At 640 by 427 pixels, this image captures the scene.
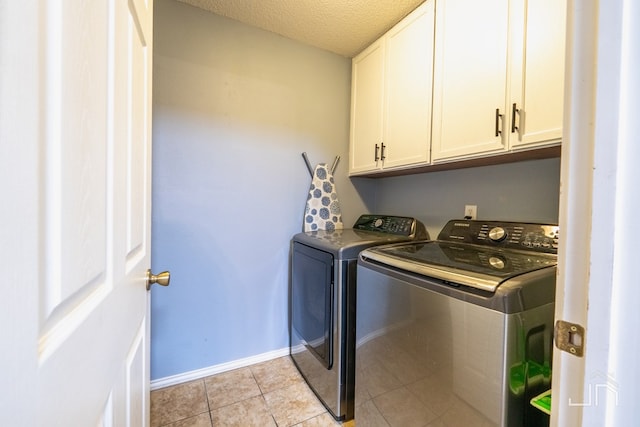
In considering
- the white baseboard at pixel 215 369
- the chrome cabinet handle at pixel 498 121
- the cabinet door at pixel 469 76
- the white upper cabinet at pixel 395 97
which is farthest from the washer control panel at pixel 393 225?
the white baseboard at pixel 215 369

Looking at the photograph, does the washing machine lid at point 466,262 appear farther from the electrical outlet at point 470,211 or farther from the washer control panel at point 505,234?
the electrical outlet at point 470,211

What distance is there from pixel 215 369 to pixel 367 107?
2.23 m

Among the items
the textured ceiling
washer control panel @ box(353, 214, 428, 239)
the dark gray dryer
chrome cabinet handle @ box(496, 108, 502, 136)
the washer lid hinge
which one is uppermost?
the textured ceiling

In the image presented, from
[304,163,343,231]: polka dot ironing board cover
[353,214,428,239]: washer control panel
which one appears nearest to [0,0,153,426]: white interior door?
[304,163,343,231]: polka dot ironing board cover

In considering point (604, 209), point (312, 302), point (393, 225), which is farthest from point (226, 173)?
point (604, 209)

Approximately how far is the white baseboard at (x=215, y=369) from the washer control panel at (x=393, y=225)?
Result: 1.19 meters

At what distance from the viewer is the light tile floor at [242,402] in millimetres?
1462

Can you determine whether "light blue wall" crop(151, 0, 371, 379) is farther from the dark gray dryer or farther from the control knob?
the control knob

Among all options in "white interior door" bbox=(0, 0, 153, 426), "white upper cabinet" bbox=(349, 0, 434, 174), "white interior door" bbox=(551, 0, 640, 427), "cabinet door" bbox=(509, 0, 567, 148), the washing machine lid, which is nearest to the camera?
"white interior door" bbox=(0, 0, 153, 426)

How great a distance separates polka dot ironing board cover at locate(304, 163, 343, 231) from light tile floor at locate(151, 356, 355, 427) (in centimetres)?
110

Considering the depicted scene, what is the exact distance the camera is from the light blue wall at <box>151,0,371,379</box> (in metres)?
1.70

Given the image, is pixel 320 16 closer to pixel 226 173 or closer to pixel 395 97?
pixel 395 97

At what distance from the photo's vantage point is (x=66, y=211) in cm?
34

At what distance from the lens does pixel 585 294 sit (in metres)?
0.43
